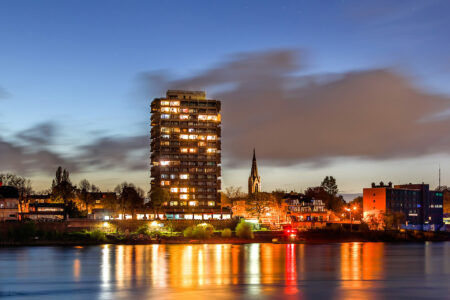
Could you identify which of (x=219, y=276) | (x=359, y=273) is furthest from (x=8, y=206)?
(x=359, y=273)

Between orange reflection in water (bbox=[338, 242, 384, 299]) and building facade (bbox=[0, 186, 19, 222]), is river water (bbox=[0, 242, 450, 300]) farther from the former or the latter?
building facade (bbox=[0, 186, 19, 222])

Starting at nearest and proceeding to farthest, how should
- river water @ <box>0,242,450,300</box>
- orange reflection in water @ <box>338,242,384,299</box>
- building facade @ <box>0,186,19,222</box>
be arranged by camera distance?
1. river water @ <box>0,242,450,300</box>
2. orange reflection in water @ <box>338,242,384,299</box>
3. building facade @ <box>0,186,19,222</box>

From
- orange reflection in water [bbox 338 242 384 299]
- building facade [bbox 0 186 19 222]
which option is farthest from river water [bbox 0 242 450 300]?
building facade [bbox 0 186 19 222]

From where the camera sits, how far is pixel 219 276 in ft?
262

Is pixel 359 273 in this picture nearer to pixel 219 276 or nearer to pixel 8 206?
pixel 219 276

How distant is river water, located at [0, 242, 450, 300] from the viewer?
65.1 meters

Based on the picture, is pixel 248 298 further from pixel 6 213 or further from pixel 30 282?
pixel 6 213

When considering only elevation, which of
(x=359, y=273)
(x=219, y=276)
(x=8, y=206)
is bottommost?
(x=359, y=273)

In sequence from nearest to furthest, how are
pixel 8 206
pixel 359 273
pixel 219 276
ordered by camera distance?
pixel 219 276 < pixel 359 273 < pixel 8 206

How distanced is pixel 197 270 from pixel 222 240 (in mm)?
72938

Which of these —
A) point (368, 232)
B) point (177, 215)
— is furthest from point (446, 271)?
point (177, 215)

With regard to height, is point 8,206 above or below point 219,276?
above

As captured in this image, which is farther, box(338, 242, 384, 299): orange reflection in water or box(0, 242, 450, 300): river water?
box(338, 242, 384, 299): orange reflection in water

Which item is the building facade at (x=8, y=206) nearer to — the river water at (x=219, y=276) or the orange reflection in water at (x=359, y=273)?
the river water at (x=219, y=276)
